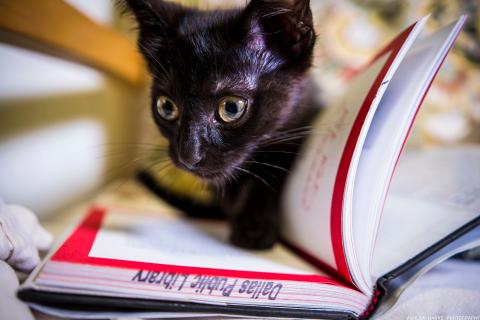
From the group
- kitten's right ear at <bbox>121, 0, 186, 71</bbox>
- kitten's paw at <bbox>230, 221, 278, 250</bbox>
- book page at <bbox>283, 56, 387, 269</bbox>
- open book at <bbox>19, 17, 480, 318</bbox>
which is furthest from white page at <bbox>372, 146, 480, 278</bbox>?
kitten's right ear at <bbox>121, 0, 186, 71</bbox>

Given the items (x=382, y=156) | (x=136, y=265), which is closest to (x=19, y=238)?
(x=136, y=265)

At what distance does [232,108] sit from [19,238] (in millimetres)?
387

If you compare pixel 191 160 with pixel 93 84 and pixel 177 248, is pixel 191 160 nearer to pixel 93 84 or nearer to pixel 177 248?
pixel 177 248

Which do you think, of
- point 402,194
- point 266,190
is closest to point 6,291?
point 266,190

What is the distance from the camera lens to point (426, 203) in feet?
2.20

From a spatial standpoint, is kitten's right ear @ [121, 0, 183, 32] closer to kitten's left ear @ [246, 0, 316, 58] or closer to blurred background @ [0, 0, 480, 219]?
blurred background @ [0, 0, 480, 219]

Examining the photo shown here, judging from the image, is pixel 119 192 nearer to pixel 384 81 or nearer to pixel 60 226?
pixel 60 226

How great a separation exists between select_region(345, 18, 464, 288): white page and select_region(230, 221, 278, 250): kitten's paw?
0.23 m

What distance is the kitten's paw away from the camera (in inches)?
26.9

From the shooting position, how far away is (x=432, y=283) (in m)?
0.58

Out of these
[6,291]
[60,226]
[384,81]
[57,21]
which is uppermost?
[384,81]

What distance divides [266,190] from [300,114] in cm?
19

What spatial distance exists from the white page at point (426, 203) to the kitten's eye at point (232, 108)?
0.35 m

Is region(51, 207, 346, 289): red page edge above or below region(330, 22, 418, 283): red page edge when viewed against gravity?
below
